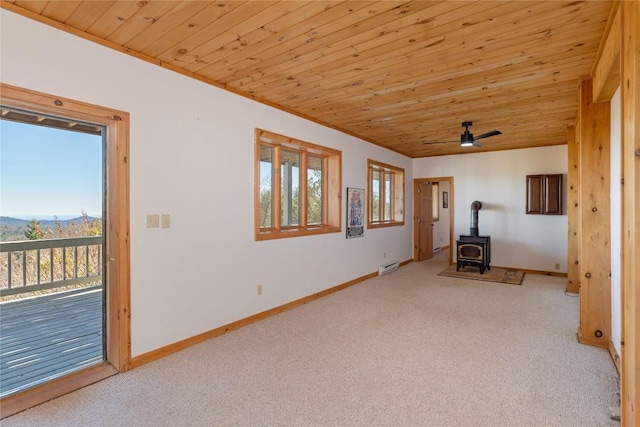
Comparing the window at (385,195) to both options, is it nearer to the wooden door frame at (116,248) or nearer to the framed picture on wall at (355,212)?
the framed picture on wall at (355,212)

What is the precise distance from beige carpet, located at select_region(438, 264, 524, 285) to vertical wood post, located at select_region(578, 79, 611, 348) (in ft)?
8.37

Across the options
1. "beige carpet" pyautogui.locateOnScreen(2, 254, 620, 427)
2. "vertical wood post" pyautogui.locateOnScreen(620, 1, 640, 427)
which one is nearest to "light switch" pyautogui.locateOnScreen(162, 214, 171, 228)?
"beige carpet" pyautogui.locateOnScreen(2, 254, 620, 427)

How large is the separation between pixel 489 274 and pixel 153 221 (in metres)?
5.75

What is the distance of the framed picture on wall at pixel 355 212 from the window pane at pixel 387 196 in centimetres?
133

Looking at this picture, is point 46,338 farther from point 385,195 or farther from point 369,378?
point 385,195

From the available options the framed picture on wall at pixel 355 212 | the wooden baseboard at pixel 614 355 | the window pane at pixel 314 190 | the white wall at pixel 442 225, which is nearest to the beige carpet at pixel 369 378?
the wooden baseboard at pixel 614 355

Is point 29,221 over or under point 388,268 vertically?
over

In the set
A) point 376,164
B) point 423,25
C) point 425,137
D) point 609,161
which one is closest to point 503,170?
point 425,137

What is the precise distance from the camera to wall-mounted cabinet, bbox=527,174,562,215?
596 cm

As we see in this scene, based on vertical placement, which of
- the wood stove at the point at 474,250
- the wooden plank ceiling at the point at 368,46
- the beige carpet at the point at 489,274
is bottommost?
the beige carpet at the point at 489,274

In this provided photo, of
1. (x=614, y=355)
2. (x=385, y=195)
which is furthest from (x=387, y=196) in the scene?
(x=614, y=355)

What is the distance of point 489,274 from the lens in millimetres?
6051

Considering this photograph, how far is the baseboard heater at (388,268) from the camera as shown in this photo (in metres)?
6.02

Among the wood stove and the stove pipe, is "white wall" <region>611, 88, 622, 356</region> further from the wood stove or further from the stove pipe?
the stove pipe
